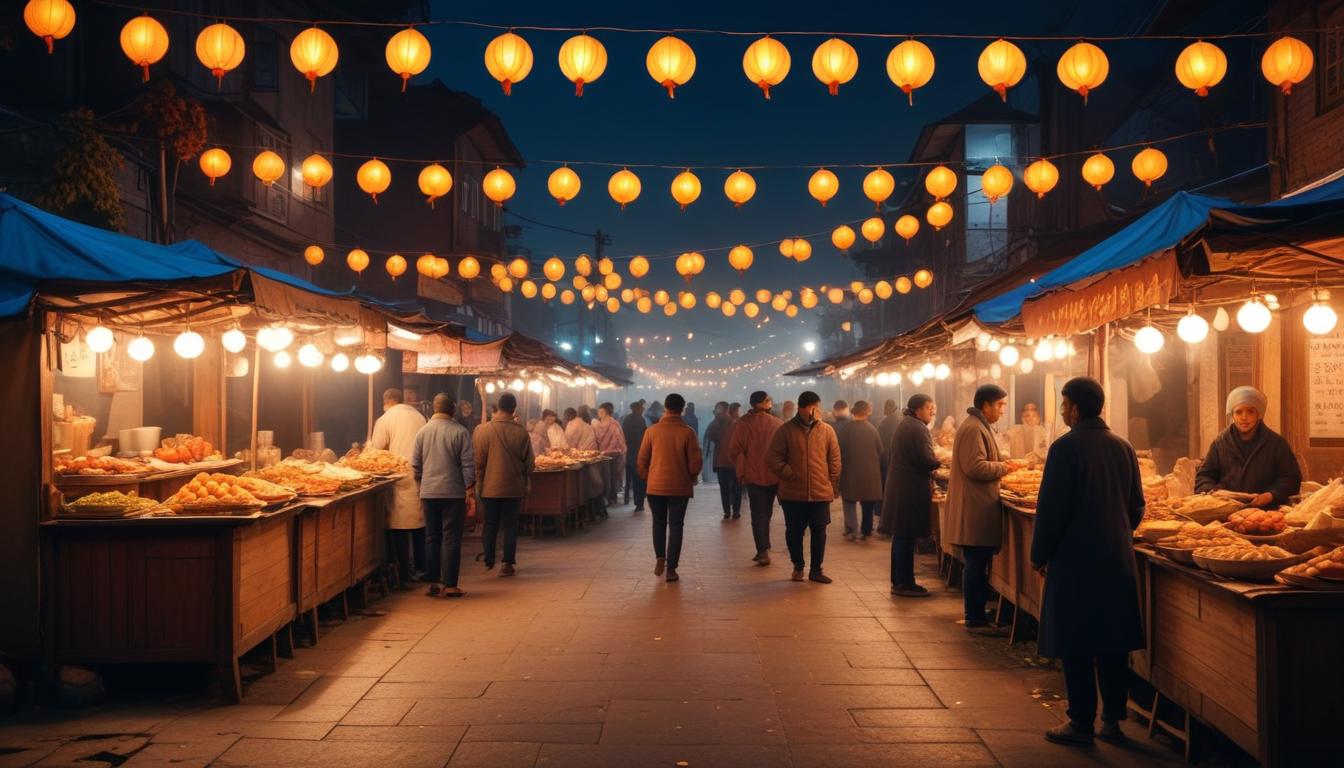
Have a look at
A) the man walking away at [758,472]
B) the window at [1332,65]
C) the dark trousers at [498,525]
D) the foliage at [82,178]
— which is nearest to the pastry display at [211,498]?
the dark trousers at [498,525]

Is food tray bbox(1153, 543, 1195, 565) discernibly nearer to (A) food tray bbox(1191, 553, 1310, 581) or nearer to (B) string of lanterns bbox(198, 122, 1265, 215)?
(A) food tray bbox(1191, 553, 1310, 581)

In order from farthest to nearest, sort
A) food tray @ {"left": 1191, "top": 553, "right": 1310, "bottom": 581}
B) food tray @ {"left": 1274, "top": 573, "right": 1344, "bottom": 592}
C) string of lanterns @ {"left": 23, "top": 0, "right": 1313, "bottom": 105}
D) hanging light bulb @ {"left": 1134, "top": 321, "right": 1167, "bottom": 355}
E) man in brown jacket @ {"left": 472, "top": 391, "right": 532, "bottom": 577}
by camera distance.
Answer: man in brown jacket @ {"left": 472, "top": 391, "right": 532, "bottom": 577} → string of lanterns @ {"left": 23, "top": 0, "right": 1313, "bottom": 105} → hanging light bulb @ {"left": 1134, "top": 321, "right": 1167, "bottom": 355} → food tray @ {"left": 1191, "top": 553, "right": 1310, "bottom": 581} → food tray @ {"left": 1274, "top": 573, "right": 1344, "bottom": 592}

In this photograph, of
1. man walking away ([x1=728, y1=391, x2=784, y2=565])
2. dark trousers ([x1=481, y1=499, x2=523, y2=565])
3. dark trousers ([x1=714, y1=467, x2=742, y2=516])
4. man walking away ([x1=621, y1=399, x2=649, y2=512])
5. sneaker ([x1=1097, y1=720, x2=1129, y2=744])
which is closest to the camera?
sneaker ([x1=1097, y1=720, x2=1129, y2=744])

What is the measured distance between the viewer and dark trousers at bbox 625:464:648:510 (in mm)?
22511

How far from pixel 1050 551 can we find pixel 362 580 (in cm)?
745

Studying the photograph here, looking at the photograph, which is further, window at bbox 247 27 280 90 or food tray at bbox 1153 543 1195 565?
window at bbox 247 27 280 90

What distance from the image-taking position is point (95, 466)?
9.75m

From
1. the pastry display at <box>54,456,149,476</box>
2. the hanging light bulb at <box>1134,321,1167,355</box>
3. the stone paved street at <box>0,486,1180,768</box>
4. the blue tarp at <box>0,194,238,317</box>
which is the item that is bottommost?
the stone paved street at <box>0,486,1180,768</box>

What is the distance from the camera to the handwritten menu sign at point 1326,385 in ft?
34.7

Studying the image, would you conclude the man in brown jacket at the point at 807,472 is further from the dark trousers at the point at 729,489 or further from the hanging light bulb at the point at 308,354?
the dark trousers at the point at 729,489

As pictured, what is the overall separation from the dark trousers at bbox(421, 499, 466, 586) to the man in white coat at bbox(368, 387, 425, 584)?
1.80 ft

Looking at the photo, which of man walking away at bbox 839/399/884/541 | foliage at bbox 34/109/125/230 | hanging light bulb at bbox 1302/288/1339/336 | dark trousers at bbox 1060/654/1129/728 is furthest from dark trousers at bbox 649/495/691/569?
foliage at bbox 34/109/125/230

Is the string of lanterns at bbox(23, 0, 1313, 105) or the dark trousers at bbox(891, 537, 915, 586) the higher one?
the string of lanterns at bbox(23, 0, 1313, 105)

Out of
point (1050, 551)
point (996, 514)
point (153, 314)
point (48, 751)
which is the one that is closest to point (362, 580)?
point (153, 314)
